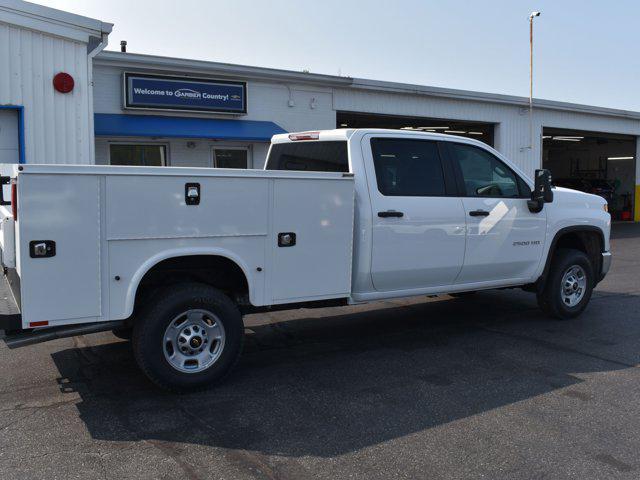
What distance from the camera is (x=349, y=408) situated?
4707 millimetres

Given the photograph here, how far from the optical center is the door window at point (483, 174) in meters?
6.63

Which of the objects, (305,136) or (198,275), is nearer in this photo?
(198,275)

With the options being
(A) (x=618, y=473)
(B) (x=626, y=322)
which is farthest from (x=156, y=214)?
(B) (x=626, y=322)

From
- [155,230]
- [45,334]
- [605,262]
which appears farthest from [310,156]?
[605,262]

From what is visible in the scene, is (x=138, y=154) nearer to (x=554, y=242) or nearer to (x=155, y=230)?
(x=554, y=242)

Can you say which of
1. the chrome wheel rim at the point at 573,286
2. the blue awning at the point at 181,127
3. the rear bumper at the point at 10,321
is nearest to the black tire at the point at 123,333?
the rear bumper at the point at 10,321

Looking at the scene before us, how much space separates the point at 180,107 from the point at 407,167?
30.8ft

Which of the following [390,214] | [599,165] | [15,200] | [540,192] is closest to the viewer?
[15,200]

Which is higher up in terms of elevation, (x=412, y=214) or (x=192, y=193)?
(x=192, y=193)

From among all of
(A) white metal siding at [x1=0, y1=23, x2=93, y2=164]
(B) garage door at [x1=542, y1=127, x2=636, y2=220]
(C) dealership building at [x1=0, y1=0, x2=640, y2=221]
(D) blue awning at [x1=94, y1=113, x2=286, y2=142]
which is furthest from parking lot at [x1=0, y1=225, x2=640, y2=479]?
(B) garage door at [x1=542, y1=127, x2=636, y2=220]

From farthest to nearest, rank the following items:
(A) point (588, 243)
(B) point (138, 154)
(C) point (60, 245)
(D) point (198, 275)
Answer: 1. (B) point (138, 154)
2. (A) point (588, 243)
3. (D) point (198, 275)
4. (C) point (60, 245)

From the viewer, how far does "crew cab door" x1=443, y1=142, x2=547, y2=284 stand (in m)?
6.57

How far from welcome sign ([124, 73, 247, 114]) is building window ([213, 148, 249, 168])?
41.4 inches

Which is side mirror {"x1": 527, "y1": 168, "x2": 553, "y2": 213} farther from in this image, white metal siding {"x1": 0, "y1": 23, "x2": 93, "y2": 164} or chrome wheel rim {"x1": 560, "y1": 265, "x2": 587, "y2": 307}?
white metal siding {"x1": 0, "y1": 23, "x2": 93, "y2": 164}
